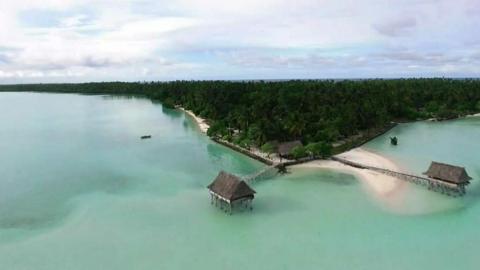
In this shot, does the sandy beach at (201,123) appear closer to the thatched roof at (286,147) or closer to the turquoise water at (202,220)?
the turquoise water at (202,220)

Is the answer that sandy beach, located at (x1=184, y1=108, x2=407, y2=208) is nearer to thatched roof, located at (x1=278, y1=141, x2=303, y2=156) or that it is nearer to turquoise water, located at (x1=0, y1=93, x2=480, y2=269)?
thatched roof, located at (x1=278, y1=141, x2=303, y2=156)

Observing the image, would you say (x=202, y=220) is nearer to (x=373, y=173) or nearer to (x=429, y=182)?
(x=373, y=173)

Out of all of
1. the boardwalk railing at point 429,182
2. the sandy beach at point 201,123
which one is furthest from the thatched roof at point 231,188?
the sandy beach at point 201,123

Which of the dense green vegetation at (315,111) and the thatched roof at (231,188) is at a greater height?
the dense green vegetation at (315,111)

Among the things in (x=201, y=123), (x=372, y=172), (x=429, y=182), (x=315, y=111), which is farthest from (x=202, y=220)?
(x=201, y=123)

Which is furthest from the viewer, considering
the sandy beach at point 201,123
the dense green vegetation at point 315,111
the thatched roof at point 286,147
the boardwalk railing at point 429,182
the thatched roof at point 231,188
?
the sandy beach at point 201,123

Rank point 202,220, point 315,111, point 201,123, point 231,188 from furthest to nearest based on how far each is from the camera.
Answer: point 201,123 → point 315,111 → point 231,188 → point 202,220
